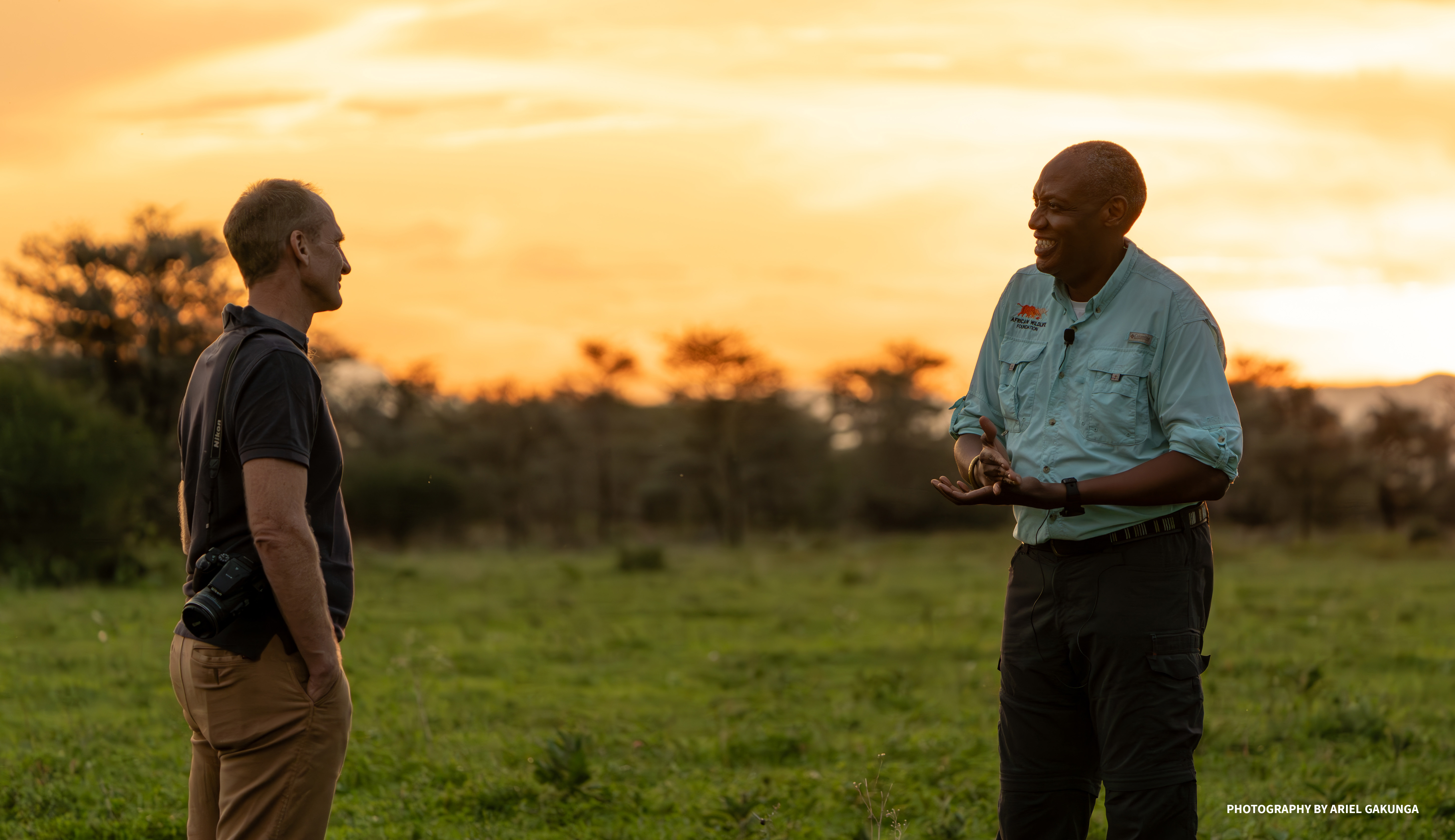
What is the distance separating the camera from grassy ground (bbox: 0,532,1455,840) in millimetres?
5508

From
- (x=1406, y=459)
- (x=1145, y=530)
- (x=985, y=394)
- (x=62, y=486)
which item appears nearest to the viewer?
(x=1145, y=530)

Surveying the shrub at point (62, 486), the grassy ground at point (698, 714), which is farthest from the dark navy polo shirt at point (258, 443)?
the shrub at point (62, 486)

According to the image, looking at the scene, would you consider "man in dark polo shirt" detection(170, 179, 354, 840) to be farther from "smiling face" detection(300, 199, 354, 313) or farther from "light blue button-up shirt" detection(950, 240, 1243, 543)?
"light blue button-up shirt" detection(950, 240, 1243, 543)

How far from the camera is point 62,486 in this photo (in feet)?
65.5

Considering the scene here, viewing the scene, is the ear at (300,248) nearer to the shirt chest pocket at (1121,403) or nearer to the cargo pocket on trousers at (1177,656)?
the shirt chest pocket at (1121,403)

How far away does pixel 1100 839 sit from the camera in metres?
5.10

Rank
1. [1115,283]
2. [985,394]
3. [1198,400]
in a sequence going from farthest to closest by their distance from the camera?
1. [985,394]
2. [1115,283]
3. [1198,400]

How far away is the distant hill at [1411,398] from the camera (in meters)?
45.6

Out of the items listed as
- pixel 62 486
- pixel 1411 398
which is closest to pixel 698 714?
pixel 62 486

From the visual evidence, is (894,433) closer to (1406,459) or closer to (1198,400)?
(1406,459)

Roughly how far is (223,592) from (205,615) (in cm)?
6

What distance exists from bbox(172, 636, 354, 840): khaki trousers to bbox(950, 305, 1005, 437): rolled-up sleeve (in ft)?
5.73

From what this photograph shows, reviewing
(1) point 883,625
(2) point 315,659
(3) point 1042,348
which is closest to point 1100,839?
(3) point 1042,348

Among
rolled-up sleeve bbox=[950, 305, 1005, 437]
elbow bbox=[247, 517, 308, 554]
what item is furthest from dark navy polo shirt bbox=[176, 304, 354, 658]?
rolled-up sleeve bbox=[950, 305, 1005, 437]
